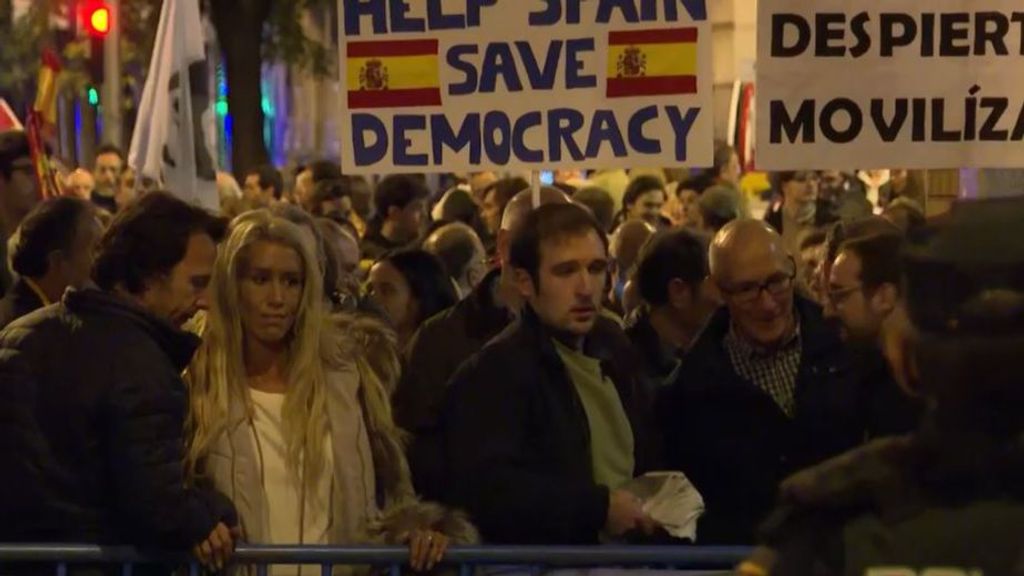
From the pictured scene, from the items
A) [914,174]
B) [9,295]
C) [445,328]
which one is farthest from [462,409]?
[914,174]

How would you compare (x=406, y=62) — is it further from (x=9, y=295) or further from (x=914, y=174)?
(x=914, y=174)

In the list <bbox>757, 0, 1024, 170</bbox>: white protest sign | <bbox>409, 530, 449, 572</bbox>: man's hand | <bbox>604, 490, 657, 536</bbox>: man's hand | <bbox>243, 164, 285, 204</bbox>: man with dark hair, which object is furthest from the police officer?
<bbox>243, 164, 285, 204</bbox>: man with dark hair

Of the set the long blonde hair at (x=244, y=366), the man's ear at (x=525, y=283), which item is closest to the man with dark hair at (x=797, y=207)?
the man's ear at (x=525, y=283)

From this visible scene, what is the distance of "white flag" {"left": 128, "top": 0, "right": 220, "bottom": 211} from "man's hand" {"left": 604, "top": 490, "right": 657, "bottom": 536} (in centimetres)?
528

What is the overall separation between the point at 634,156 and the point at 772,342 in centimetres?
176

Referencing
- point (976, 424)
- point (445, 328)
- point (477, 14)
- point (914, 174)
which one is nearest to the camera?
point (976, 424)

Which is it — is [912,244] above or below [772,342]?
above

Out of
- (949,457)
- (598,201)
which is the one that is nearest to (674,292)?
(598,201)

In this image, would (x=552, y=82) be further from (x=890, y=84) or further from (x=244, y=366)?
(x=244, y=366)

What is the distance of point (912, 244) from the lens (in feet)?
10.0

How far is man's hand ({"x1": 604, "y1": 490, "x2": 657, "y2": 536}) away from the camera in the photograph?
6.00 metres

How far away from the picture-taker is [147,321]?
595cm

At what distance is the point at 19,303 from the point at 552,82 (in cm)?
207

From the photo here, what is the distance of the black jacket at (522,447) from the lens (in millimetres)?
5992
